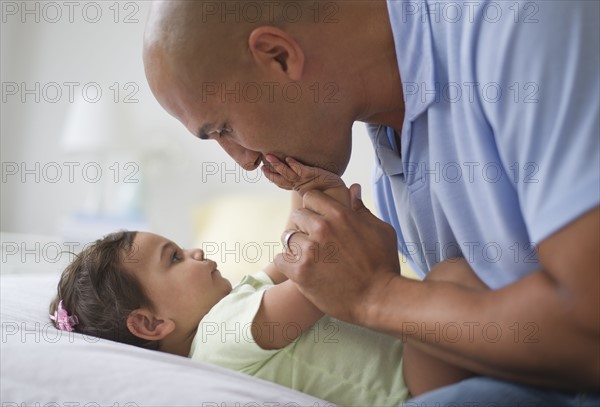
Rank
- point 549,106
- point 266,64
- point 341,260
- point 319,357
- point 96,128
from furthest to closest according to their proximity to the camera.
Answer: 1. point 96,128
2. point 319,357
3. point 266,64
4. point 341,260
5. point 549,106

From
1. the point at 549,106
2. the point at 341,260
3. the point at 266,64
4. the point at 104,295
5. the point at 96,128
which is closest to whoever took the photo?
the point at 549,106

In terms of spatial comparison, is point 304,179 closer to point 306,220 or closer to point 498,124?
point 306,220

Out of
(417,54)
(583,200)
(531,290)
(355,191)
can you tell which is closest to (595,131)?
(583,200)

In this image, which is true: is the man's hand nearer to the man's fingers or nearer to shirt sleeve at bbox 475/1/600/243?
the man's fingers

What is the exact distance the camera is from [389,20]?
1000 millimetres

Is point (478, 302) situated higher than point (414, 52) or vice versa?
point (414, 52)

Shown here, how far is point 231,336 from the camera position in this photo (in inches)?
43.7

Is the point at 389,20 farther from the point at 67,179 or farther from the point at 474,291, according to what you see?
the point at 67,179

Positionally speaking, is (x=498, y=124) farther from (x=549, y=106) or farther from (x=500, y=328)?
(x=500, y=328)

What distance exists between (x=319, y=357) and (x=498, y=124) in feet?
1.63

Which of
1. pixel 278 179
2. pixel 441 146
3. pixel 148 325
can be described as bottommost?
pixel 148 325

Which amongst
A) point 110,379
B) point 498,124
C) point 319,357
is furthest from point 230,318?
point 498,124

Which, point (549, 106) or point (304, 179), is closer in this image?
point (549, 106)

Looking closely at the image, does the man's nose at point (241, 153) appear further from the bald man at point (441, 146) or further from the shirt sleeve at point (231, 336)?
the shirt sleeve at point (231, 336)
